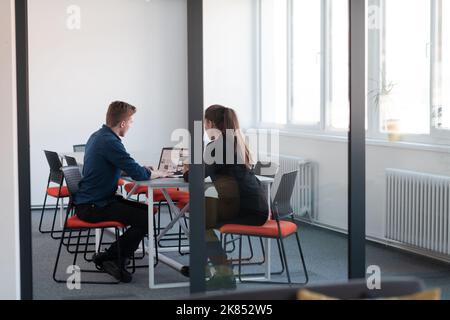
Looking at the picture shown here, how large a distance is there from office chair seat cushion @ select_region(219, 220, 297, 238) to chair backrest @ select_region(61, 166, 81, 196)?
38.2 inches

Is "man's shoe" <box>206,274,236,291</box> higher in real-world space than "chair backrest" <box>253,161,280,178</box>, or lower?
lower

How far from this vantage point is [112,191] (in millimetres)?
5340

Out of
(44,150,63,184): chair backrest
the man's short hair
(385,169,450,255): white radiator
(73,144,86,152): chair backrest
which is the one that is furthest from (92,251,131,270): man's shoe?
(385,169,450,255): white radiator

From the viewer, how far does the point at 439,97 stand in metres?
5.74

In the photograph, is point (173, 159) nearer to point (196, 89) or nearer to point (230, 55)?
point (196, 89)

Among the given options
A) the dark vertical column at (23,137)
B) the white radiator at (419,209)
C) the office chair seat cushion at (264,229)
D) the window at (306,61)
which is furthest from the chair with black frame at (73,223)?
the white radiator at (419,209)

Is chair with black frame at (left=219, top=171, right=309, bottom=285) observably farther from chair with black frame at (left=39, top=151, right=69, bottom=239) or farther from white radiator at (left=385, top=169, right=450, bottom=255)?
chair with black frame at (left=39, top=151, right=69, bottom=239)

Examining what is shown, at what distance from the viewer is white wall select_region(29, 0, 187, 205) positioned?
15.0 feet

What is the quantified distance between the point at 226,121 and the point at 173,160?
398 millimetres

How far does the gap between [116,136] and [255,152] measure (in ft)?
2.78

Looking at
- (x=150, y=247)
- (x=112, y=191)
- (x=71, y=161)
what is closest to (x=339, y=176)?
(x=150, y=247)

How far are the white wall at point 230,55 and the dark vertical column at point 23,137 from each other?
1.04m
